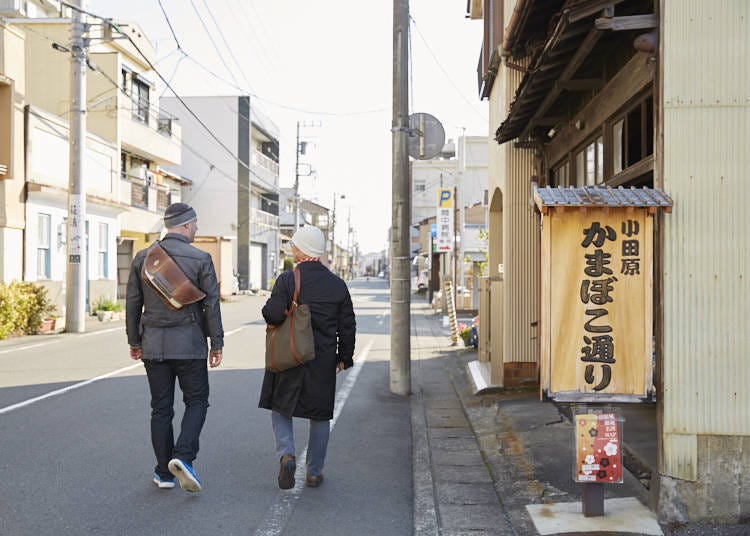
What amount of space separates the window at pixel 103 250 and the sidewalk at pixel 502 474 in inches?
737

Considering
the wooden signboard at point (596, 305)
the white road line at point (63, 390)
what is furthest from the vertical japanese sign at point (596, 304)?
the white road line at point (63, 390)

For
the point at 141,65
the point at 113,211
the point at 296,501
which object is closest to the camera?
the point at 296,501

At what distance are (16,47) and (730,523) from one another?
1845 centimetres

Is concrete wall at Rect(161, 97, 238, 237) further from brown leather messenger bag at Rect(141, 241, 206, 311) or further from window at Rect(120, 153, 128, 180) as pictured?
brown leather messenger bag at Rect(141, 241, 206, 311)

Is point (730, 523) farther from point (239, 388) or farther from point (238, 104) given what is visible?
point (238, 104)

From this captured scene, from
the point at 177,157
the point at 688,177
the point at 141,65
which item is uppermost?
the point at 141,65

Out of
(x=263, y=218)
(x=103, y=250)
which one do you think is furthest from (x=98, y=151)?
(x=263, y=218)

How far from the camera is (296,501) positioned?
4949 mm

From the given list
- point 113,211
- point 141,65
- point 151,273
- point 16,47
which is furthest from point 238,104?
point 151,273

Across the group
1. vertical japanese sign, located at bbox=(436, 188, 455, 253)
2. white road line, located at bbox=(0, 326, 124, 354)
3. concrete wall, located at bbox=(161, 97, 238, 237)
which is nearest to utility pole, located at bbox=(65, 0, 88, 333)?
white road line, located at bbox=(0, 326, 124, 354)

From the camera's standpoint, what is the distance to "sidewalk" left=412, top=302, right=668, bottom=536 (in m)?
4.50

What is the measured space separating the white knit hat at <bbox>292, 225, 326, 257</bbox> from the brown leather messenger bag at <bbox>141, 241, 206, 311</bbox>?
0.84 meters

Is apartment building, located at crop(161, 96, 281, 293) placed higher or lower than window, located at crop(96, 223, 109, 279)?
higher

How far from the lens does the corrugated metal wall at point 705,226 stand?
14.2 ft
